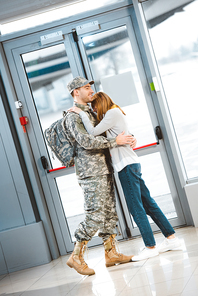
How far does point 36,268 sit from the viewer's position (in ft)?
12.5

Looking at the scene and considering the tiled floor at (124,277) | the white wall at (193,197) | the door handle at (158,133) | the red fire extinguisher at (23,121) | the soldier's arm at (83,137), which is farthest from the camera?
the red fire extinguisher at (23,121)

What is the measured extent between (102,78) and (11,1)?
123 centimetres

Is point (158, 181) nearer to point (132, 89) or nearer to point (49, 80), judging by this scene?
point (132, 89)

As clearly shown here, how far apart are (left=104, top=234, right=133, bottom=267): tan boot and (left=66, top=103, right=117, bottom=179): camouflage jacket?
2.10 feet

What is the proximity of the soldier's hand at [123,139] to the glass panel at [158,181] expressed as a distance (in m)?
0.95

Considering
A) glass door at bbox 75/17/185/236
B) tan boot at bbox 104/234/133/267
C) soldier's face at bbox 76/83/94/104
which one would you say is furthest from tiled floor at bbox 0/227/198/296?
soldier's face at bbox 76/83/94/104

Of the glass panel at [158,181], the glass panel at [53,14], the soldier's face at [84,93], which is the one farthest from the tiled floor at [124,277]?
the glass panel at [53,14]

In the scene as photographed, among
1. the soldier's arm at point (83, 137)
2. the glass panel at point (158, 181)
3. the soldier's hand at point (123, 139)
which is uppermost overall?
the soldier's arm at point (83, 137)

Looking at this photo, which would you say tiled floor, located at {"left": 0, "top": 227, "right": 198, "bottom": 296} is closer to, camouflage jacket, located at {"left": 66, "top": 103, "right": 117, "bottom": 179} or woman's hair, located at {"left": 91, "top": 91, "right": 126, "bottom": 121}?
camouflage jacket, located at {"left": 66, "top": 103, "right": 117, "bottom": 179}

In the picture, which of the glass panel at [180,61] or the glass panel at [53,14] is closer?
the glass panel at [180,61]

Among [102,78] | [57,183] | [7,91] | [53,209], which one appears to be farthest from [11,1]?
[53,209]

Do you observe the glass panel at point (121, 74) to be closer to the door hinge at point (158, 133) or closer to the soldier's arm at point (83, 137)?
the door hinge at point (158, 133)

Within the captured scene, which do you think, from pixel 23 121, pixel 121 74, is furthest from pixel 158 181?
pixel 23 121

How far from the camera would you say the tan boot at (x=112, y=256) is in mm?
3125
